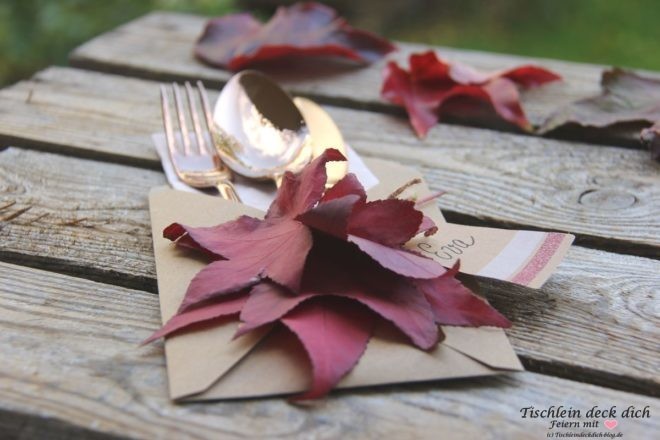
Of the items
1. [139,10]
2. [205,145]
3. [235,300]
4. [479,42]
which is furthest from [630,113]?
[479,42]

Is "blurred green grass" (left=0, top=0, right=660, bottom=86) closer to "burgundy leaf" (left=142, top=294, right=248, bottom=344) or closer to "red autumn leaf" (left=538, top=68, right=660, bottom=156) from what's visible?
"red autumn leaf" (left=538, top=68, right=660, bottom=156)

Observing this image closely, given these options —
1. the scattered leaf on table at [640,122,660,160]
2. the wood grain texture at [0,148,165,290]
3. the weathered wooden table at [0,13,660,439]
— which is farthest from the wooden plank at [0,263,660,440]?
the scattered leaf on table at [640,122,660,160]

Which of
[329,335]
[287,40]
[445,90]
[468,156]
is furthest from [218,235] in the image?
[287,40]

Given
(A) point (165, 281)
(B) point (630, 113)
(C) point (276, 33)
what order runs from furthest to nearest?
(C) point (276, 33) < (B) point (630, 113) < (A) point (165, 281)

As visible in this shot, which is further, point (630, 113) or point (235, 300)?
point (630, 113)

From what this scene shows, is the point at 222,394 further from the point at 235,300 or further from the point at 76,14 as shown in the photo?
the point at 76,14

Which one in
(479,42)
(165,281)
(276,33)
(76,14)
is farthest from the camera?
(479,42)

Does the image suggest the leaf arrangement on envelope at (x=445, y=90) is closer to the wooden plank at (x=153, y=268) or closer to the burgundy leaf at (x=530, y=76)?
the burgundy leaf at (x=530, y=76)

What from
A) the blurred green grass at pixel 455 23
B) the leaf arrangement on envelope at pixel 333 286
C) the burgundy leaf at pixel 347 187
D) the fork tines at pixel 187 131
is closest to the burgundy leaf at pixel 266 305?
the leaf arrangement on envelope at pixel 333 286
